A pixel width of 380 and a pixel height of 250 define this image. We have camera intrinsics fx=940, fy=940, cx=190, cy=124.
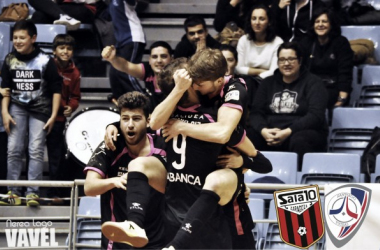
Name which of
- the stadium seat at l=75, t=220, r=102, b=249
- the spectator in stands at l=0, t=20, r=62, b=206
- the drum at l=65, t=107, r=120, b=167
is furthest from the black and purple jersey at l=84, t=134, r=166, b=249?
the spectator in stands at l=0, t=20, r=62, b=206

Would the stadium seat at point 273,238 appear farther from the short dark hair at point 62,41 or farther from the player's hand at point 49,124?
the short dark hair at point 62,41

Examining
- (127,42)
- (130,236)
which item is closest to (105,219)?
(130,236)

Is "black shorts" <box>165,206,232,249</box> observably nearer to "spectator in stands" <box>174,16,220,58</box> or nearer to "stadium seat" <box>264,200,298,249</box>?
"stadium seat" <box>264,200,298,249</box>

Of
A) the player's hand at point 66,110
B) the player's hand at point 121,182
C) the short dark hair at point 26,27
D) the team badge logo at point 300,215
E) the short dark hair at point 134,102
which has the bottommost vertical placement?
the team badge logo at point 300,215

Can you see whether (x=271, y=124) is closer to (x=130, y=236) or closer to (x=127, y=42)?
(x=127, y=42)

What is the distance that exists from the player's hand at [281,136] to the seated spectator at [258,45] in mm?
948

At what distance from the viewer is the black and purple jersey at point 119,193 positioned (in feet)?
21.4

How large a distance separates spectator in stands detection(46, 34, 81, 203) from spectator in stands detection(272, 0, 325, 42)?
2242 mm

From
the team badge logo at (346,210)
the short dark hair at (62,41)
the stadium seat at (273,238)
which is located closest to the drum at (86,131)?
the short dark hair at (62,41)

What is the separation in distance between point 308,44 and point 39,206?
127 inches

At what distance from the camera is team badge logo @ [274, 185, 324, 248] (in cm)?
662

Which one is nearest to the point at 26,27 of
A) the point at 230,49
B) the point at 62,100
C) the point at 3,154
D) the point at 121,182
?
the point at 62,100

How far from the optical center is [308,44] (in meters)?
9.64

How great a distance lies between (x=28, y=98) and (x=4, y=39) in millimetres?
1354
